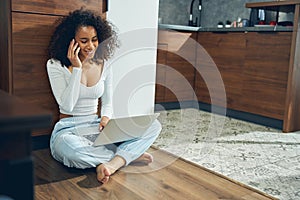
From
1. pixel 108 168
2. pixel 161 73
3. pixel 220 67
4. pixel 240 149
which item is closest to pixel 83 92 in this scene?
pixel 108 168

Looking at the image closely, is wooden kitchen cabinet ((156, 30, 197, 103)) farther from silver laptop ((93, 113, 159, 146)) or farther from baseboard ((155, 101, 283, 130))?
silver laptop ((93, 113, 159, 146))

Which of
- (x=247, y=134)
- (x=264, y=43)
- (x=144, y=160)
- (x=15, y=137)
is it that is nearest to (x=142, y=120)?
(x=144, y=160)

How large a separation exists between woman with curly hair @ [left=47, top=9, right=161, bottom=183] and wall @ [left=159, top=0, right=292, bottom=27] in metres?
2.18

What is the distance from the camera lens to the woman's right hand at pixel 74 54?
5.65 ft

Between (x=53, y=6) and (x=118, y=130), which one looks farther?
(x=53, y=6)

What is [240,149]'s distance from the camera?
214 centimetres

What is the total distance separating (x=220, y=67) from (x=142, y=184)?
6.78 ft

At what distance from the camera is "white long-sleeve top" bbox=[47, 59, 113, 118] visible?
66.4 inches

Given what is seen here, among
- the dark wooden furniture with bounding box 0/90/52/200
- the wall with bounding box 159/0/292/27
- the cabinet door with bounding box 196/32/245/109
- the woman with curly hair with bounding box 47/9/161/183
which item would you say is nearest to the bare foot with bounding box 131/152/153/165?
the woman with curly hair with bounding box 47/9/161/183

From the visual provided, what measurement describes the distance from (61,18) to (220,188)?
1292 millimetres

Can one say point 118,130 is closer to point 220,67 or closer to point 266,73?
point 266,73

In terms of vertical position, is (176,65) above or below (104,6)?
below

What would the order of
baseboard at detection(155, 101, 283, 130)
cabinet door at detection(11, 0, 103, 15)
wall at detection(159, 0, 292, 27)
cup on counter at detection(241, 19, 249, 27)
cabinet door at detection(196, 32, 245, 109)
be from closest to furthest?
1. cabinet door at detection(11, 0, 103, 15)
2. baseboard at detection(155, 101, 283, 130)
3. cabinet door at detection(196, 32, 245, 109)
4. cup on counter at detection(241, 19, 249, 27)
5. wall at detection(159, 0, 292, 27)

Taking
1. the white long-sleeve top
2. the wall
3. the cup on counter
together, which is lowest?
the white long-sleeve top
